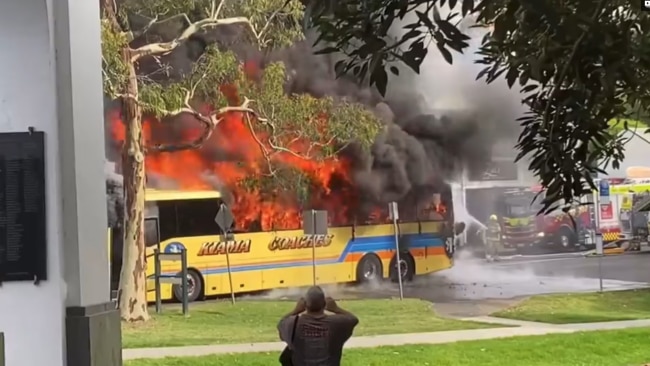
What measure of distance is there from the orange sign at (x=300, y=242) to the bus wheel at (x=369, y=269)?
361 mm

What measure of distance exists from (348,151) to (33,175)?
12.3 feet

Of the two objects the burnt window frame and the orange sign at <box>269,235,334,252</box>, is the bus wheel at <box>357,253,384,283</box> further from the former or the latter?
the burnt window frame

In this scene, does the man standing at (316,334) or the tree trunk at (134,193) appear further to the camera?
the tree trunk at (134,193)

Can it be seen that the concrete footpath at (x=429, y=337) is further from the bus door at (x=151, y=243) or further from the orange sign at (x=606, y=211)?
the orange sign at (x=606, y=211)

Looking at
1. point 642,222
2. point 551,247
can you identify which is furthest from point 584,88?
point 642,222

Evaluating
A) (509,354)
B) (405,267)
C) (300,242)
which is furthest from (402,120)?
(509,354)

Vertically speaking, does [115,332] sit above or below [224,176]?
below

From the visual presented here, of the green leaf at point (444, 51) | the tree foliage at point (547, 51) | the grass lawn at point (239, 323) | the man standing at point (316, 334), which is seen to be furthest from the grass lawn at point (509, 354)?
the green leaf at point (444, 51)

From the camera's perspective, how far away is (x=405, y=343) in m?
7.66

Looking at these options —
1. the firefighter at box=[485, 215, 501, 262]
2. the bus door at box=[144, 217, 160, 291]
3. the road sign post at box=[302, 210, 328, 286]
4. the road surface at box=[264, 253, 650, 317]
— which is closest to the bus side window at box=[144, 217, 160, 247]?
the bus door at box=[144, 217, 160, 291]

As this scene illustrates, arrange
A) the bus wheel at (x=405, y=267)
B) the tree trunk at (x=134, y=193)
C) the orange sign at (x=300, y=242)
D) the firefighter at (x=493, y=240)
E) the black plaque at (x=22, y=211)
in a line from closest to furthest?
the black plaque at (x=22, y=211), the tree trunk at (x=134, y=193), the orange sign at (x=300, y=242), the bus wheel at (x=405, y=267), the firefighter at (x=493, y=240)

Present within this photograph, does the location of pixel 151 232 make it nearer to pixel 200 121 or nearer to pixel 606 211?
pixel 200 121

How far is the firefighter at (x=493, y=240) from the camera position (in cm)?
795

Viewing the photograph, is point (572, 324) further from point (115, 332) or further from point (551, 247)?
point (115, 332)
